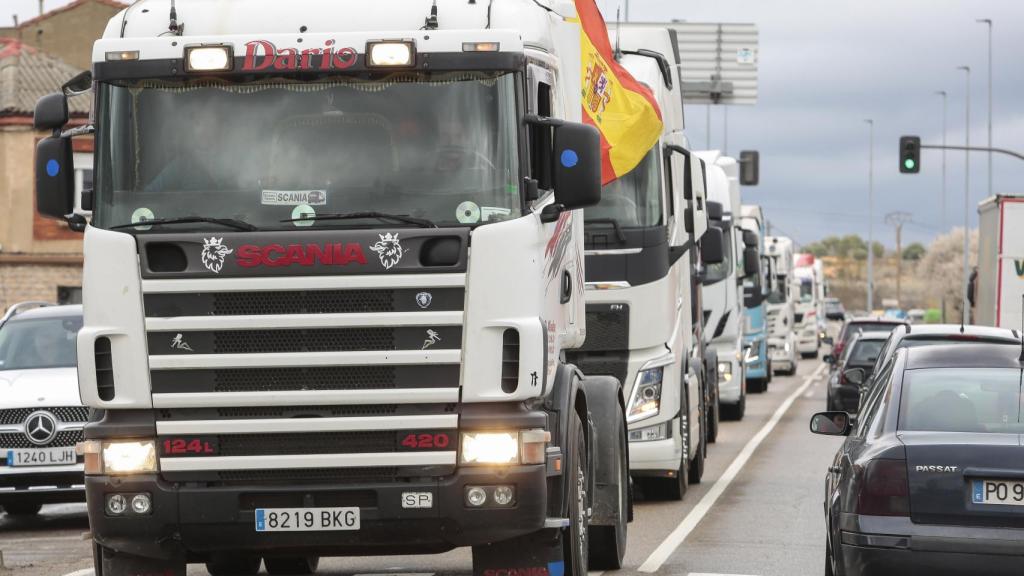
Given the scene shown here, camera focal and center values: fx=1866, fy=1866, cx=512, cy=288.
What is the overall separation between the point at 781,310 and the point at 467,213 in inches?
1630

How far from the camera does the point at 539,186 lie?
357 inches

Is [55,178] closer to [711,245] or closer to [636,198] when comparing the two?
[636,198]

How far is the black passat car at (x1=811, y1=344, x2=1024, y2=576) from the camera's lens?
27.5 feet

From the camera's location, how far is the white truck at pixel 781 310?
4909cm

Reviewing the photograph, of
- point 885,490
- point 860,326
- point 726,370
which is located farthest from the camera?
point 860,326

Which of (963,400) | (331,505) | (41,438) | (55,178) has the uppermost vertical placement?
(55,178)

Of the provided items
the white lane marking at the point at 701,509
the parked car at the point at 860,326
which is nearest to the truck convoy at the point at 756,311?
the parked car at the point at 860,326

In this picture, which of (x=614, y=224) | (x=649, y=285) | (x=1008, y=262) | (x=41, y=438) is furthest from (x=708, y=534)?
(x=1008, y=262)

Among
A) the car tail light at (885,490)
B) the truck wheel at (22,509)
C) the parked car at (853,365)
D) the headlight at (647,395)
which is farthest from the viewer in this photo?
the parked car at (853,365)

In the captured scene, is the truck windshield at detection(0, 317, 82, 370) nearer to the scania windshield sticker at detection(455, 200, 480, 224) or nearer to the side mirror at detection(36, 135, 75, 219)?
the side mirror at detection(36, 135, 75, 219)

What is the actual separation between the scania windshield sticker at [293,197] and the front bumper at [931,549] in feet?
9.58

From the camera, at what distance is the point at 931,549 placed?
27.7 ft

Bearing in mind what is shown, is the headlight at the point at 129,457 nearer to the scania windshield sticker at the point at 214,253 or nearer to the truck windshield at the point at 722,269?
the scania windshield sticker at the point at 214,253

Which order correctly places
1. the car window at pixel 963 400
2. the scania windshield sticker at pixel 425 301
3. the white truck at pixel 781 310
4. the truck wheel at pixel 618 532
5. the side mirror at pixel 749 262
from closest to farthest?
the scania windshield sticker at pixel 425 301, the car window at pixel 963 400, the truck wheel at pixel 618 532, the side mirror at pixel 749 262, the white truck at pixel 781 310
